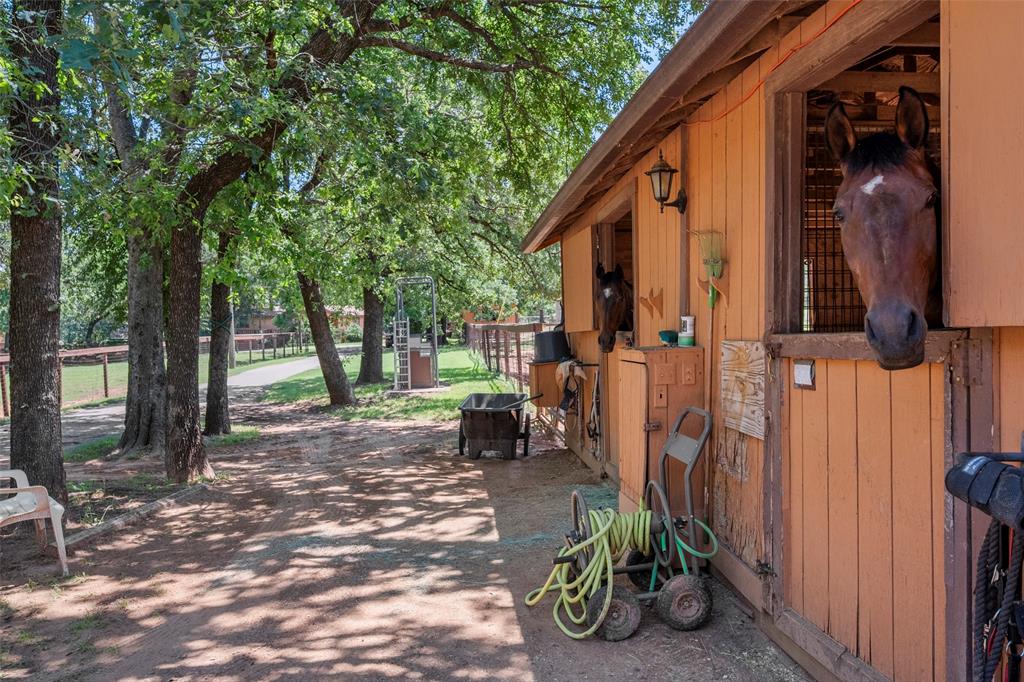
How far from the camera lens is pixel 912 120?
242 cm

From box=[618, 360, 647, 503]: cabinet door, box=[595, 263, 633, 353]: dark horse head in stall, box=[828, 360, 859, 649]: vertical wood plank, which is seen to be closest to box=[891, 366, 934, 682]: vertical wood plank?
box=[828, 360, 859, 649]: vertical wood plank

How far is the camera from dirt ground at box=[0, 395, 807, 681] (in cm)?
341

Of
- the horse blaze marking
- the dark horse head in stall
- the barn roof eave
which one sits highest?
the barn roof eave

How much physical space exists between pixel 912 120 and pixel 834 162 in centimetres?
181

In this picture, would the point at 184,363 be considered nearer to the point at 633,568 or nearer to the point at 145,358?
the point at 145,358

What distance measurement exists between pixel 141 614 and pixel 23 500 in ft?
5.17

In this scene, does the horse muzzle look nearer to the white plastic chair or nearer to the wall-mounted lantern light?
the wall-mounted lantern light

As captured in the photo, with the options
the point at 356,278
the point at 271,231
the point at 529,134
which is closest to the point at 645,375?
the point at 271,231

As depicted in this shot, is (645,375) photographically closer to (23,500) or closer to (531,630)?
(531,630)

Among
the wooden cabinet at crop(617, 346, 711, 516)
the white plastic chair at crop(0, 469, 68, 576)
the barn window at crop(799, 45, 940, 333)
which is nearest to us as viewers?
the barn window at crop(799, 45, 940, 333)

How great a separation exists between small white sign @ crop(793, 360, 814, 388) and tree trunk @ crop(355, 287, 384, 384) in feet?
53.0

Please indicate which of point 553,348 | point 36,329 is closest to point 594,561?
point 36,329

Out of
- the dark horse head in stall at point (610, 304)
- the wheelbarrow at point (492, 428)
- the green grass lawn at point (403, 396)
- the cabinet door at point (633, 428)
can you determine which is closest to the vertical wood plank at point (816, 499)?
the cabinet door at point (633, 428)

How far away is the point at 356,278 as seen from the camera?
16047 mm
